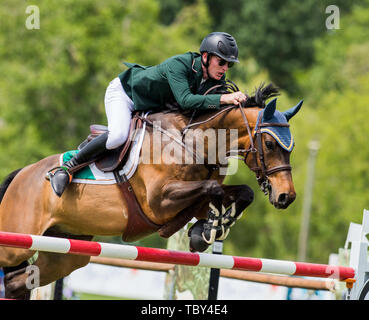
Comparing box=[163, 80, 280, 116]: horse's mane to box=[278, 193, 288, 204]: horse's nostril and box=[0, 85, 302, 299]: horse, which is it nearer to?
box=[0, 85, 302, 299]: horse

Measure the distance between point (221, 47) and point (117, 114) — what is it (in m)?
0.95

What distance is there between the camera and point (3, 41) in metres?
23.1

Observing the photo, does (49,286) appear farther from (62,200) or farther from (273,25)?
(273,25)

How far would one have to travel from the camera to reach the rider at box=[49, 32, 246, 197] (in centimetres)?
525

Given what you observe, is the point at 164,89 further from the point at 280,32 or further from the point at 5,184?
the point at 280,32

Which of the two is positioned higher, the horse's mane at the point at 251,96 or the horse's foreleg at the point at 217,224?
the horse's mane at the point at 251,96

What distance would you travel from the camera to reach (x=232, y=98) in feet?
17.4

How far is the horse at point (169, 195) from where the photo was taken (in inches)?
197

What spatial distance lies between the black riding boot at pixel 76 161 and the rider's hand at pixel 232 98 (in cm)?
96

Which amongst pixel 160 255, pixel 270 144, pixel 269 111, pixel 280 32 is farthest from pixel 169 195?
pixel 280 32

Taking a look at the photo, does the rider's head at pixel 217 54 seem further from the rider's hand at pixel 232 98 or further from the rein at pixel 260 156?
the rein at pixel 260 156

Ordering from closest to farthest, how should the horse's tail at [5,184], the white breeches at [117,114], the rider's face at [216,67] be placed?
the rider's face at [216,67] → the white breeches at [117,114] → the horse's tail at [5,184]

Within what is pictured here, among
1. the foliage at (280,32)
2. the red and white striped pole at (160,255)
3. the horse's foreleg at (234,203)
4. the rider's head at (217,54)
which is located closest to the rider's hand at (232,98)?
the rider's head at (217,54)

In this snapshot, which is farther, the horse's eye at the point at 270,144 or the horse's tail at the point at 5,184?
the horse's tail at the point at 5,184
